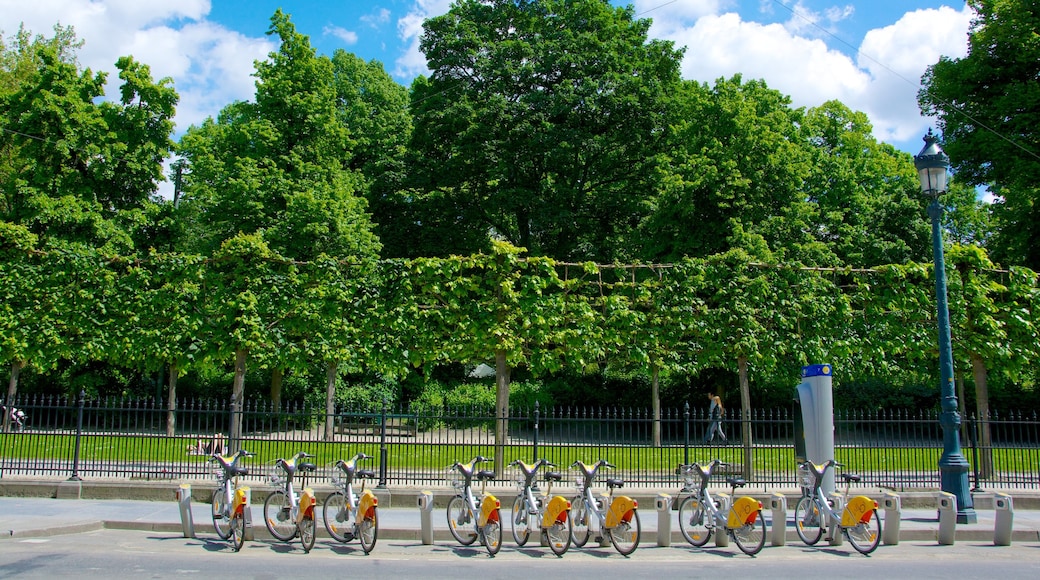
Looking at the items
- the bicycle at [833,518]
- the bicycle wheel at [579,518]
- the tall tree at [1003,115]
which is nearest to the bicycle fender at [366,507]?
the bicycle wheel at [579,518]

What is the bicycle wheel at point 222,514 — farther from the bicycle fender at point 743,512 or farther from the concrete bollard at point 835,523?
the concrete bollard at point 835,523

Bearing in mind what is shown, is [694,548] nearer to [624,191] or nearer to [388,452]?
[388,452]

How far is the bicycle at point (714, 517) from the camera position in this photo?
9633 mm

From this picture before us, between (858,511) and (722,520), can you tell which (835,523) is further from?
(722,520)

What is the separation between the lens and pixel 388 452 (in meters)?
14.1

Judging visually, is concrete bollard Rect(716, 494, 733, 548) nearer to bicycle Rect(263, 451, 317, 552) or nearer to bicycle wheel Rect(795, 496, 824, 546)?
bicycle wheel Rect(795, 496, 824, 546)

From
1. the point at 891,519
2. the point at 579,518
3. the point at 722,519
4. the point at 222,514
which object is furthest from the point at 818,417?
the point at 222,514

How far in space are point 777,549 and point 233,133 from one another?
85.2 ft

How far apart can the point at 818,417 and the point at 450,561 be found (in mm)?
6626

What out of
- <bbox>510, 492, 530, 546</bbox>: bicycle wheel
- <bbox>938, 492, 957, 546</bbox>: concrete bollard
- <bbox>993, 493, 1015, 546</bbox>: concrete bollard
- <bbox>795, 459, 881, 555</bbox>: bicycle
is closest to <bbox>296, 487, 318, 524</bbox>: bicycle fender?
<bbox>510, 492, 530, 546</bbox>: bicycle wheel

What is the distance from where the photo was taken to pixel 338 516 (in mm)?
9969

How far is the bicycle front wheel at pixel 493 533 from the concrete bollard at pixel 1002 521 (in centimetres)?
713

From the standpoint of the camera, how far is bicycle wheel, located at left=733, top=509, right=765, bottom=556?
9.62 meters

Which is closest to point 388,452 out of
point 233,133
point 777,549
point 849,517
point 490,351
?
point 490,351
